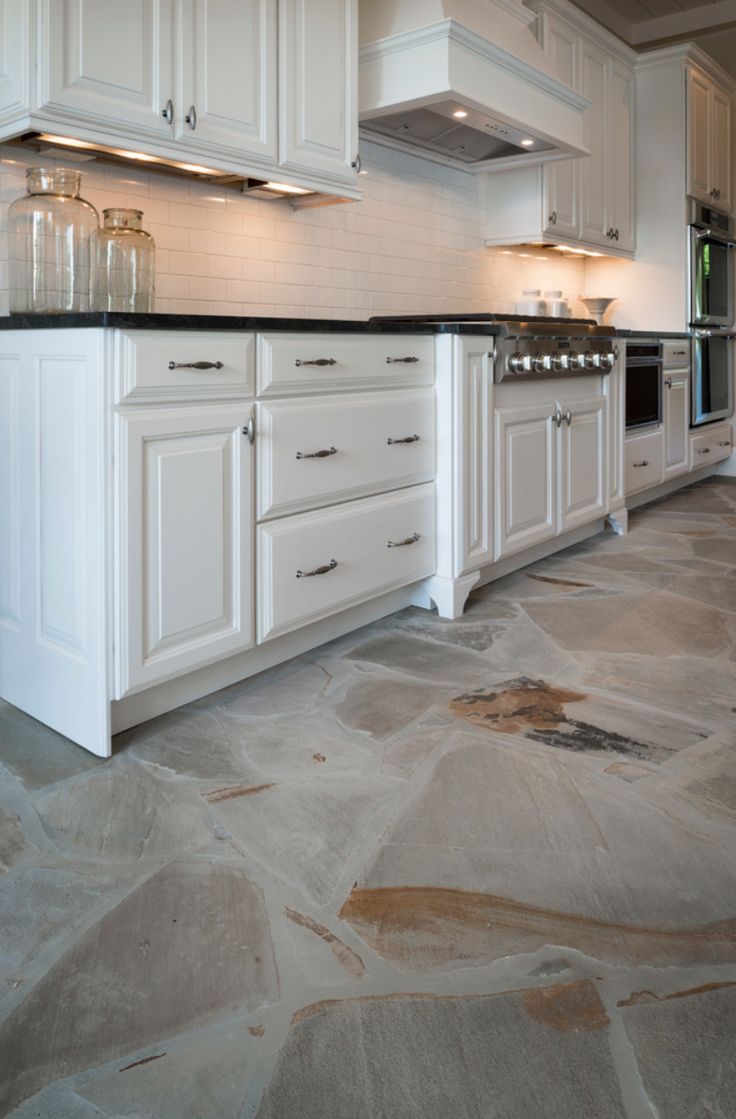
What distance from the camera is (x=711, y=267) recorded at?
562cm

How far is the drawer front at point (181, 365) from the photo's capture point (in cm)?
186

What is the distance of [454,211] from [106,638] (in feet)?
9.97

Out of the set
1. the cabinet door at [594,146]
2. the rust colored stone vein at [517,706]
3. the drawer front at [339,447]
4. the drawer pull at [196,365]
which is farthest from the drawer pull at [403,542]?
the cabinet door at [594,146]

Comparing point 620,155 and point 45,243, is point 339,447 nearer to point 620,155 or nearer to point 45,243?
point 45,243

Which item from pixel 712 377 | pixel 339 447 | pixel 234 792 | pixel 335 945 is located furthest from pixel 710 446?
pixel 335 945

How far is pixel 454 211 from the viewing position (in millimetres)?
4211

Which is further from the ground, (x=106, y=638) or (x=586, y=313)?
(x=586, y=313)

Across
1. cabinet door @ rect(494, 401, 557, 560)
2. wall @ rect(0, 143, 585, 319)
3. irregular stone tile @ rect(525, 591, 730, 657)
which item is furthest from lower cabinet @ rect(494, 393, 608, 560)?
wall @ rect(0, 143, 585, 319)

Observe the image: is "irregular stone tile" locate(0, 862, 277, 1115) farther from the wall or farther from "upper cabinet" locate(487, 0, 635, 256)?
"upper cabinet" locate(487, 0, 635, 256)

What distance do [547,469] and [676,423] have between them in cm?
191

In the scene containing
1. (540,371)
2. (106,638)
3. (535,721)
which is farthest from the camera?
(540,371)

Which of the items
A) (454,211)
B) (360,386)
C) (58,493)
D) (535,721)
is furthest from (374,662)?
(454,211)

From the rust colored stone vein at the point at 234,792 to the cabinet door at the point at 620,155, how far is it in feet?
14.1

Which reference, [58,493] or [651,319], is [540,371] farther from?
[651,319]
